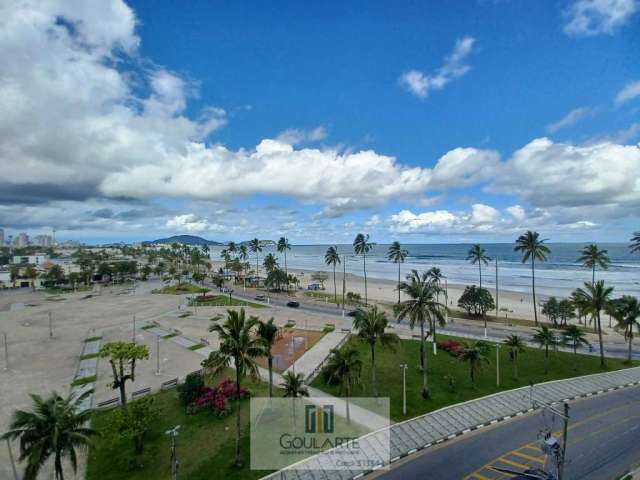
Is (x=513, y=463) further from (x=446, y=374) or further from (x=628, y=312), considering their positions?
(x=628, y=312)

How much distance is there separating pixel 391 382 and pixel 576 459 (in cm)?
1734

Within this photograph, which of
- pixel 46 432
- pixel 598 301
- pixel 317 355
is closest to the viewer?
pixel 46 432

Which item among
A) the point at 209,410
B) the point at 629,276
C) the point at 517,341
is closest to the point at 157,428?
the point at 209,410

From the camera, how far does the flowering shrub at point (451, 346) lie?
149 ft

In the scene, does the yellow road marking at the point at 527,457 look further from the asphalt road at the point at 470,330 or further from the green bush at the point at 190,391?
the asphalt road at the point at 470,330

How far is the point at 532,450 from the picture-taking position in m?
24.8

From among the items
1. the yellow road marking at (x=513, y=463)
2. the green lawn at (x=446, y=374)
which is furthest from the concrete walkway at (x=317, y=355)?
the yellow road marking at (x=513, y=463)

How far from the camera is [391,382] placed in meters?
37.6

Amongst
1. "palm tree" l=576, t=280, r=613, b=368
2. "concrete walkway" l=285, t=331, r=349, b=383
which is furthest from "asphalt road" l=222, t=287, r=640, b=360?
"concrete walkway" l=285, t=331, r=349, b=383
